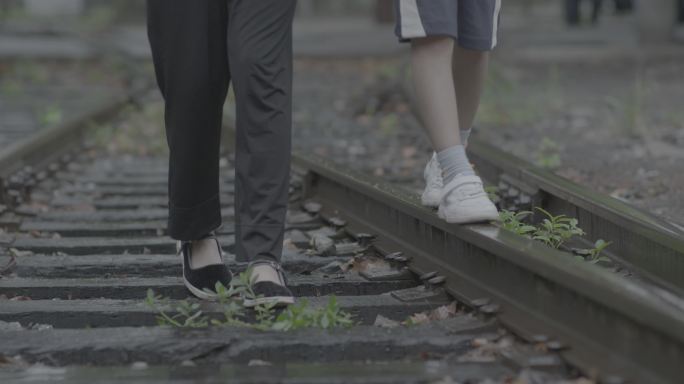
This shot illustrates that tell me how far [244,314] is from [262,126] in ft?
1.84

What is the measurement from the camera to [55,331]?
363 cm

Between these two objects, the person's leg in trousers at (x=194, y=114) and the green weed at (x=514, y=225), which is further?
the green weed at (x=514, y=225)

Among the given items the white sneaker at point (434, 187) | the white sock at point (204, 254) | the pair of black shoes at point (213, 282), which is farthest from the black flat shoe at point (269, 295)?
the white sneaker at point (434, 187)

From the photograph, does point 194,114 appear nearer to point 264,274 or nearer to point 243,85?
point 243,85

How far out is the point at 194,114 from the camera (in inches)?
157

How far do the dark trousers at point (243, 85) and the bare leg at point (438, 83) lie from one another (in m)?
0.47

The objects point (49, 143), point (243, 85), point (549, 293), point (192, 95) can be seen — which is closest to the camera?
point (549, 293)

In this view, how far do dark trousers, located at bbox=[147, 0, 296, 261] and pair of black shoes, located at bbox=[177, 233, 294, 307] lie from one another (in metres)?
0.11

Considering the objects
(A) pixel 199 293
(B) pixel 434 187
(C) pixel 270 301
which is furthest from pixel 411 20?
(A) pixel 199 293

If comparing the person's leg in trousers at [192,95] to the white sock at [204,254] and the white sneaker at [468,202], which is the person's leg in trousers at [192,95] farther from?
the white sneaker at [468,202]

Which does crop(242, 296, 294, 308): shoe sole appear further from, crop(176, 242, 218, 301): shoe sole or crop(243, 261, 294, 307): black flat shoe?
crop(176, 242, 218, 301): shoe sole

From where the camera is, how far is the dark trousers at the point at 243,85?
12.5 ft

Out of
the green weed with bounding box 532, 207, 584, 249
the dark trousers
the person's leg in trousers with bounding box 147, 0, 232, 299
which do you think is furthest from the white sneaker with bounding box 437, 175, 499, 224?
the person's leg in trousers with bounding box 147, 0, 232, 299

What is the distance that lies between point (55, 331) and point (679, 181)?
13.2 feet
